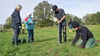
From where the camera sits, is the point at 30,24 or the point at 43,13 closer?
the point at 30,24

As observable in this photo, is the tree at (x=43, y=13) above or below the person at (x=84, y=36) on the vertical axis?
above

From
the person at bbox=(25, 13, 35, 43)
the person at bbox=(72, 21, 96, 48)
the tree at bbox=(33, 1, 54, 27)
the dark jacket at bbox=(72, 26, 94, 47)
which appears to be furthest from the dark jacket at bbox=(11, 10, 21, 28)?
the tree at bbox=(33, 1, 54, 27)

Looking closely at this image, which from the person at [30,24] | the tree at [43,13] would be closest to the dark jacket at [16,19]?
the person at [30,24]

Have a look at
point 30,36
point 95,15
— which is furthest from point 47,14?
point 30,36

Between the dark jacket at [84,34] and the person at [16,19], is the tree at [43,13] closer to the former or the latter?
the person at [16,19]

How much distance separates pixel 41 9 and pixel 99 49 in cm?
6260

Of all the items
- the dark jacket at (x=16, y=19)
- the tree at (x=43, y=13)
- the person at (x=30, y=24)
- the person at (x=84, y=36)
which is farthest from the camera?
the tree at (x=43, y=13)

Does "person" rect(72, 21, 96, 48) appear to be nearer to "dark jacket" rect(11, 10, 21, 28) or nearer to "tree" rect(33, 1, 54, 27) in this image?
"dark jacket" rect(11, 10, 21, 28)

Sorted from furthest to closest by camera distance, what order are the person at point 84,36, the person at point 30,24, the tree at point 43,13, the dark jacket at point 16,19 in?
1. the tree at point 43,13
2. the person at point 30,24
3. the dark jacket at point 16,19
4. the person at point 84,36

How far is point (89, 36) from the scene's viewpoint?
917 cm

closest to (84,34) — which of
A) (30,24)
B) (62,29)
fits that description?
(62,29)

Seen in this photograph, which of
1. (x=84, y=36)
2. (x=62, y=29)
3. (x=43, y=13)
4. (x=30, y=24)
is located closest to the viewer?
(x=84, y=36)

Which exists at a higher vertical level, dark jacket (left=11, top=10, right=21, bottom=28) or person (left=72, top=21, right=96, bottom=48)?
dark jacket (left=11, top=10, right=21, bottom=28)

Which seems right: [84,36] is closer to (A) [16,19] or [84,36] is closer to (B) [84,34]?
(B) [84,34]
